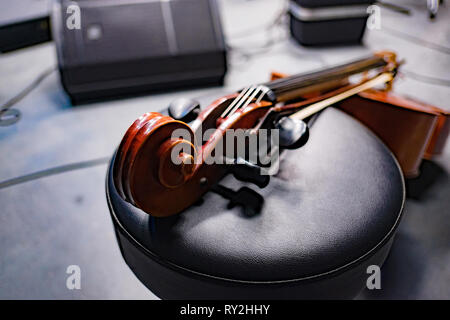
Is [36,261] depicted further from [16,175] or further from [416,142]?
[416,142]

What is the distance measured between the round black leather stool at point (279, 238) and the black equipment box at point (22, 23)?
4.10 ft

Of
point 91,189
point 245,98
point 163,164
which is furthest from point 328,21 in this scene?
point 163,164

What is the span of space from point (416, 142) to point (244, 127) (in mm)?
542

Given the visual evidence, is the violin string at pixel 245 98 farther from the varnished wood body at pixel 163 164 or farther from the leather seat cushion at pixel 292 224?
the leather seat cushion at pixel 292 224

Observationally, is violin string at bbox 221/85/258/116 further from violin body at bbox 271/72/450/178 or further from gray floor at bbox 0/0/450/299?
violin body at bbox 271/72/450/178

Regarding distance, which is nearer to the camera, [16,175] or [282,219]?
[282,219]

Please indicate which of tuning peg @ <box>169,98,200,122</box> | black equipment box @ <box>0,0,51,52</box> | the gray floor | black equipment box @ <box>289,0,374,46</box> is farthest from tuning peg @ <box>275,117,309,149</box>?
black equipment box @ <box>0,0,51,52</box>

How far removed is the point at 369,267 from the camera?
24.0 inches

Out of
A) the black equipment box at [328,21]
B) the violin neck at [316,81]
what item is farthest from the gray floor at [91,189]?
the violin neck at [316,81]

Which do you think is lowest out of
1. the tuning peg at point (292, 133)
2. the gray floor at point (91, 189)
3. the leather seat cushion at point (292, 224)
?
the gray floor at point (91, 189)

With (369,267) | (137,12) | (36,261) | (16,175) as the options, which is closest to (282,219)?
(369,267)

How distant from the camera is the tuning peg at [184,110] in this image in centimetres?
67

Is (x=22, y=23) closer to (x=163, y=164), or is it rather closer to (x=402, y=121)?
(x=163, y=164)

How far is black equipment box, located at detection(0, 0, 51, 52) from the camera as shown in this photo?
1.50 metres
